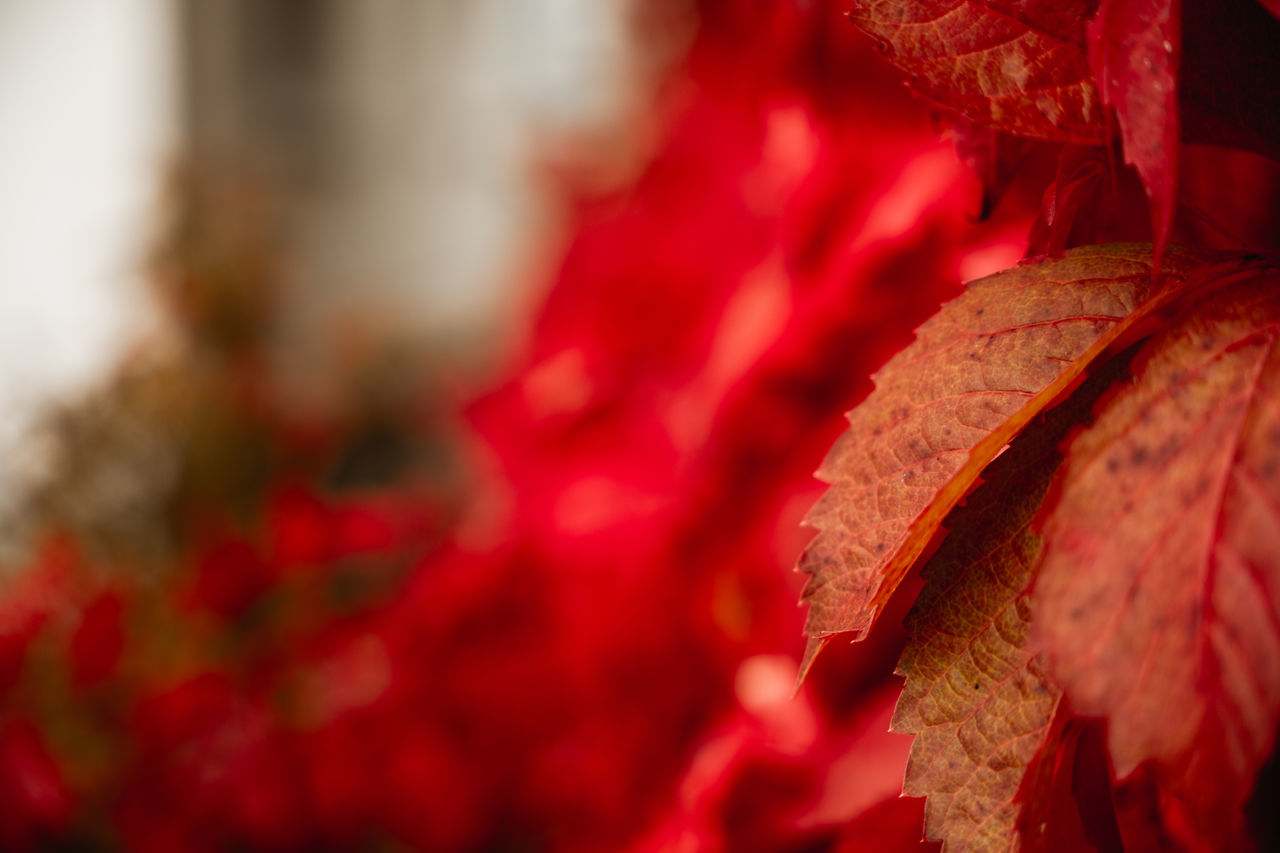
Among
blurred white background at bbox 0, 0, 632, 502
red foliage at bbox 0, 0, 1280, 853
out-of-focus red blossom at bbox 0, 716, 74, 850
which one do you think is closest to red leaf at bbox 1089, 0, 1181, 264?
red foliage at bbox 0, 0, 1280, 853

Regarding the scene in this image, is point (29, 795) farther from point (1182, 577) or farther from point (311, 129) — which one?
point (311, 129)

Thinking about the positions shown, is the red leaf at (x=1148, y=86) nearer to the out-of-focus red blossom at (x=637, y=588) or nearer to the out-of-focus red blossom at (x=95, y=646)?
the out-of-focus red blossom at (x=637, y=588)

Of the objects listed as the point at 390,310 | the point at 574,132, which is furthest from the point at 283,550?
the point at 390,310

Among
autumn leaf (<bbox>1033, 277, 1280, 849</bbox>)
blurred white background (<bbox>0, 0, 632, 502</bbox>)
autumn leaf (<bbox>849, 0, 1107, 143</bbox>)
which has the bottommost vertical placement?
autumn leaf (<bbox>1033, 277, 1280, 849</bbox>)

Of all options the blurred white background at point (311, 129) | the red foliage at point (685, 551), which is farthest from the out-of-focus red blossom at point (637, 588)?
the blurred white background at point (311, 129)

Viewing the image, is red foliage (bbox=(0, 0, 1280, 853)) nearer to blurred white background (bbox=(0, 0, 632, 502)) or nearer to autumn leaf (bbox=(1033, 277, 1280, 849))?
autumn leaf (bbox=(1033, 277, 1280, 849))

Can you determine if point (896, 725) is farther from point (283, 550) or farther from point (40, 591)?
point (40, 591)
